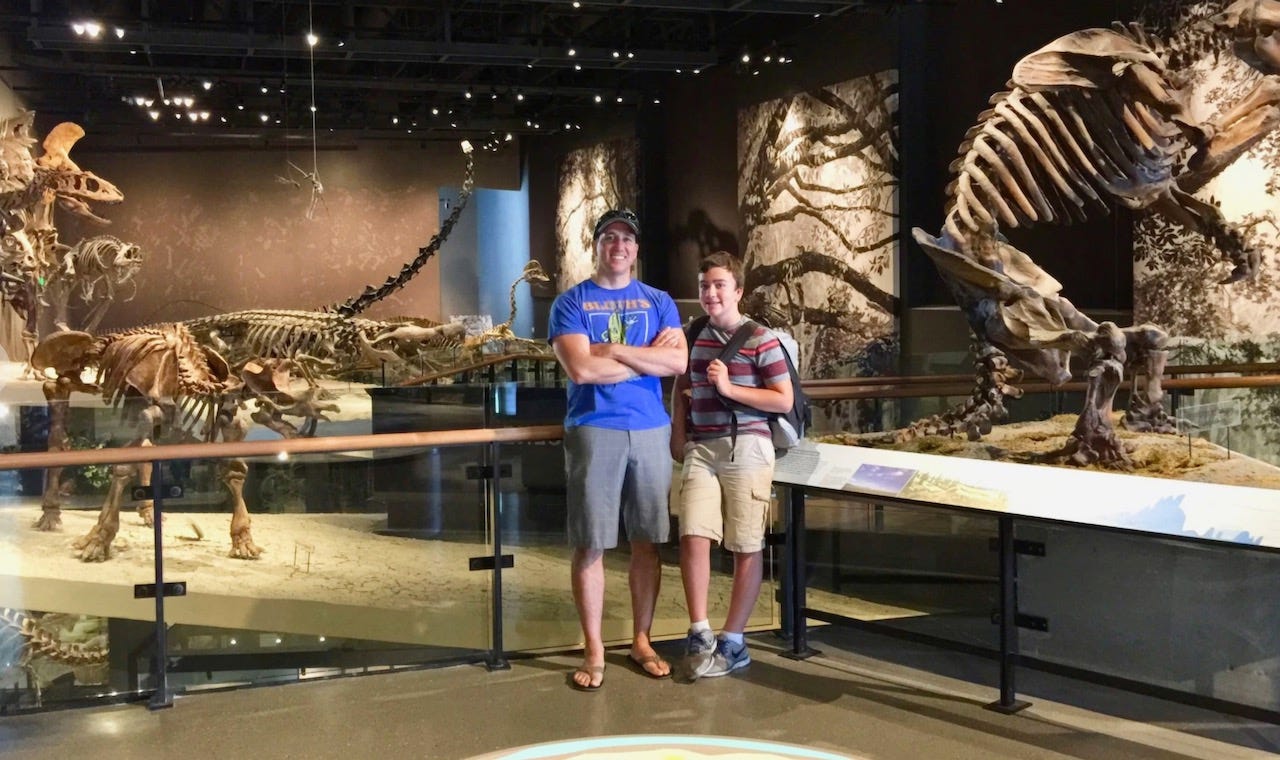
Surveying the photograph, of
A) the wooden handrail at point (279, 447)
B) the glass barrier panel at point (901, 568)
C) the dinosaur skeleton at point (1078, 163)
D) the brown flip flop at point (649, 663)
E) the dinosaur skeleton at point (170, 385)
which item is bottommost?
the brown flip flop at point (649, 663)

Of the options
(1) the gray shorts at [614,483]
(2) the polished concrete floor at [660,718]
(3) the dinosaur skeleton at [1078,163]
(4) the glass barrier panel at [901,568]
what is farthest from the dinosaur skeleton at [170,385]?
(3) the dinosaur skeleton at [1078,163]

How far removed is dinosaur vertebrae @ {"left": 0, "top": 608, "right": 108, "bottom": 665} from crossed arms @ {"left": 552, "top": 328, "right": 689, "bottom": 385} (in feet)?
5.73

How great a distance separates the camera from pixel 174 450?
11.4 ft

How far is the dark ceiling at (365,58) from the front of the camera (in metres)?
9.18

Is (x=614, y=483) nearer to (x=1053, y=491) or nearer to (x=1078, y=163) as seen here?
(x=1053, y=491)

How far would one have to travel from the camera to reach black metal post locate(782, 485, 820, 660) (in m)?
3.85

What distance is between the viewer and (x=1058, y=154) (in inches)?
184

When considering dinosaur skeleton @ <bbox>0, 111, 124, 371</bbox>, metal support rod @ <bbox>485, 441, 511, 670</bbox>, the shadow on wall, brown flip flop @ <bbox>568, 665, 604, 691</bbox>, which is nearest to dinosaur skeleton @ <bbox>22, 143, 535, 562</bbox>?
metal support rod @ <bbox>485, 441, 511, 670</bbox>

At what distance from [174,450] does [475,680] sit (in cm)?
123

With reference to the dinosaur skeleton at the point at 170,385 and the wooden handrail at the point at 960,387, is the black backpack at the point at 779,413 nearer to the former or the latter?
the wooden handrail at the point at 960,387

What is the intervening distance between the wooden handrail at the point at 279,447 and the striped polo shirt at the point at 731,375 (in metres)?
0.52

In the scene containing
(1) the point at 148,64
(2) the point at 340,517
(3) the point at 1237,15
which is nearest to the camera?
(2) the point at 340,517

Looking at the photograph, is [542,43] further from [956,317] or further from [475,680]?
[475,680]

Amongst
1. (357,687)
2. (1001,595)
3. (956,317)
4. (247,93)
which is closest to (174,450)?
(357,687)
